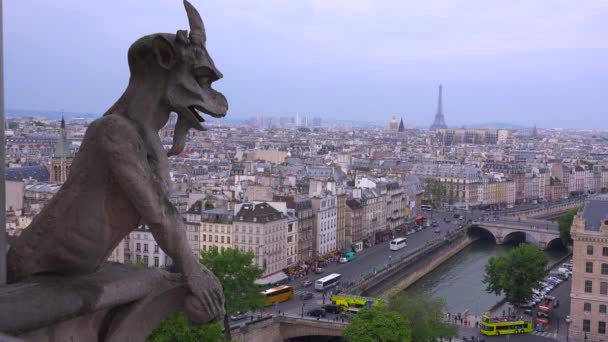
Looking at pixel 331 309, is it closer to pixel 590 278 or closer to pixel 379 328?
pixel 379 328

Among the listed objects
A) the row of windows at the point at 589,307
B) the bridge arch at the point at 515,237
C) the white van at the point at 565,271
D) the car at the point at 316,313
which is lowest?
the bridge arch at the point at 515,237

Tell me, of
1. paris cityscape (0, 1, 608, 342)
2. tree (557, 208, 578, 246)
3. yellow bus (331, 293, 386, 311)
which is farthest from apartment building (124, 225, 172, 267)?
tree (557, 208, 578, 246)

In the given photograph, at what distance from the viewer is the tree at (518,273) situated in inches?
1240

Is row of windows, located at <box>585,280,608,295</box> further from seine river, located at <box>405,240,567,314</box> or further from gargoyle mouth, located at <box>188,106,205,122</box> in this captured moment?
gargoyle mouth, located at <box>188,106,205,122</box>

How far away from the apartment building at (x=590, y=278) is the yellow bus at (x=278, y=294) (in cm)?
1085

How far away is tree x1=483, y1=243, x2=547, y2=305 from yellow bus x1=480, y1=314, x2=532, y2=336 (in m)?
3.24

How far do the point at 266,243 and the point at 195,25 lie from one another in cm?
3343

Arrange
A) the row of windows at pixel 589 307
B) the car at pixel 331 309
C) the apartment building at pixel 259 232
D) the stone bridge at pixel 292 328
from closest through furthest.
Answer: the stone bridge at pixel 292 328, the row of windows at pixel 589 307, the car at pixel 331 309, the apartment building at pixel 259 232

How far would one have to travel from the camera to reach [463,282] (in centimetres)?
3978

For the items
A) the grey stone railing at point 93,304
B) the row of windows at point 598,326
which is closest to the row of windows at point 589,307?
the row of windows at point 598,326

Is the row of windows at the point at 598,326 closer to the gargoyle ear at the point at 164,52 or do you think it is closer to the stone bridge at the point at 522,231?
the stone bridge at the point at 522,231

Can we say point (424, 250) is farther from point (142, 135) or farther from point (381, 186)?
point (142, 135)

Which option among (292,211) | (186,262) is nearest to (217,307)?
(186,262)

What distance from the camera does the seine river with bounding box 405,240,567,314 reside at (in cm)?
3469
